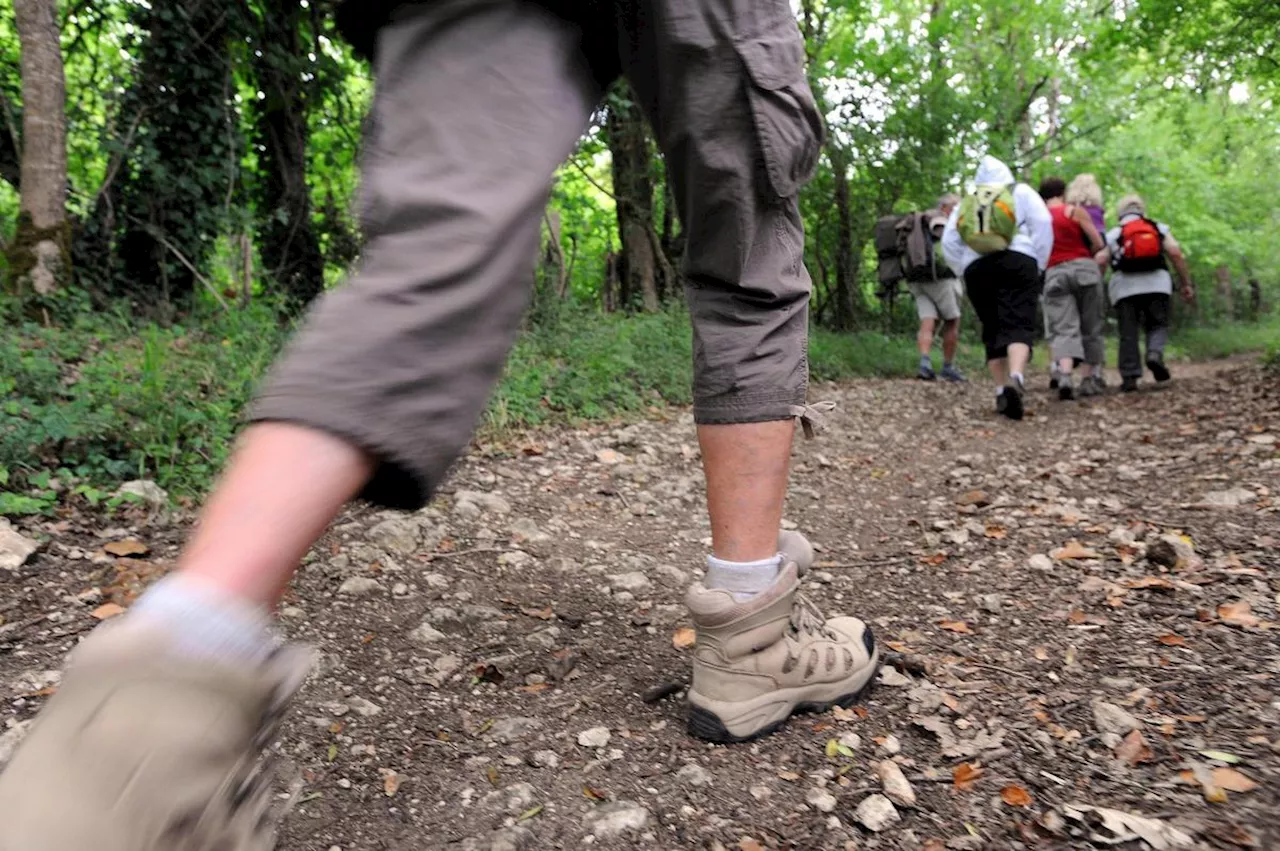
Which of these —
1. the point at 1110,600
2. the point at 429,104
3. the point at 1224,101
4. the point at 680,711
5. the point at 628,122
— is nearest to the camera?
the point at 429,104

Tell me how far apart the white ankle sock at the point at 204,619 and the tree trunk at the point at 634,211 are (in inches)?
334

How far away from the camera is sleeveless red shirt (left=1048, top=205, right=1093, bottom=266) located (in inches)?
287

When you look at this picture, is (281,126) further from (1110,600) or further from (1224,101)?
(1224,101)

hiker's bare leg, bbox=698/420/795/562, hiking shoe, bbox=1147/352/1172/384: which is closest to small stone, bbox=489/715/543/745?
hiker's bare leg, bbox=698/420/795/562

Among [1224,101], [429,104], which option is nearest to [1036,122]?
[1224,101]

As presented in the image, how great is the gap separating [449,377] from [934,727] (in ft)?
3.94

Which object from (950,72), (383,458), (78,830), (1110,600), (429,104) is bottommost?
(1110,600)

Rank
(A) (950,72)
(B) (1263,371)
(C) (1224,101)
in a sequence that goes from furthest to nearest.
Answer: (C) (1224,101), (A) (950,72), (B) (1263,371)

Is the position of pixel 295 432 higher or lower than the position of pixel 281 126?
lower

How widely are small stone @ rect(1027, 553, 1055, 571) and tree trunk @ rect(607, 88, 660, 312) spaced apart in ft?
22.5

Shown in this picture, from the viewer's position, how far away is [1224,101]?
74.0ft

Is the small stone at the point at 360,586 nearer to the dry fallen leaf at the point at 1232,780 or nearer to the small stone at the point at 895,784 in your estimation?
the small stone at the point at 895,784

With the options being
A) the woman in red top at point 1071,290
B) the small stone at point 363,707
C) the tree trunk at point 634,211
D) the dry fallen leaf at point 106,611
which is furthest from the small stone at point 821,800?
the tree trunk at point 634,211

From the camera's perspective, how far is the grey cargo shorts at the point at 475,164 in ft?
2.74
